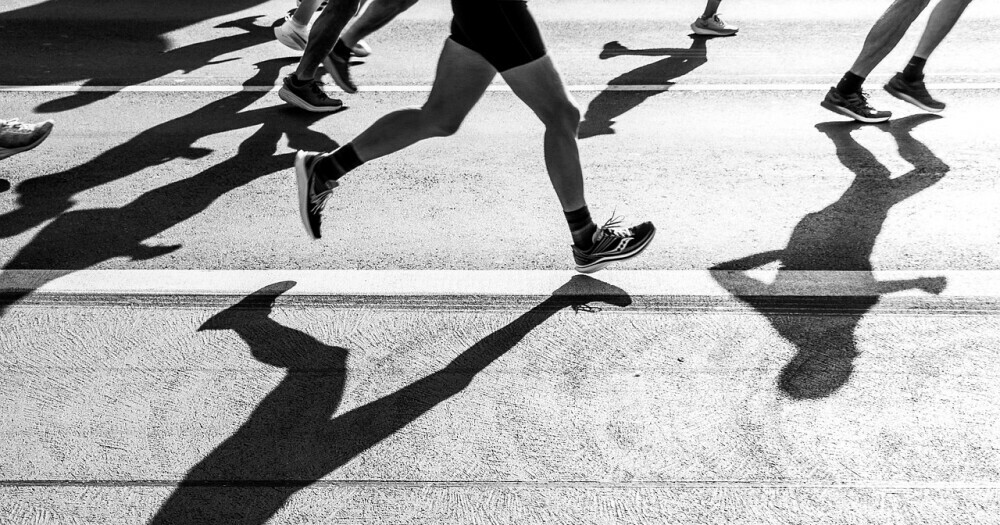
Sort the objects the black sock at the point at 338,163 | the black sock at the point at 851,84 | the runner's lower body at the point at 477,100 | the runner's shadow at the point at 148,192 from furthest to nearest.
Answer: the black sock at the point at 851,84, the runner's shadow at the point at 148,192, the black sock at the point at 338,163, the runner's lower body at the point at 477,100

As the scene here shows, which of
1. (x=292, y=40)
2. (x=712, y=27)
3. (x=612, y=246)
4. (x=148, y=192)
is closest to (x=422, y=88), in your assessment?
(x=292, y=40)

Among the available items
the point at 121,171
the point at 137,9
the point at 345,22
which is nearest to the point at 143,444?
the point at 121,171

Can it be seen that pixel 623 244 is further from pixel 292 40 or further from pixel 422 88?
pixel 292 40

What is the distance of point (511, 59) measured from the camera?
11.1 feet

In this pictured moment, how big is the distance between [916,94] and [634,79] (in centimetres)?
178

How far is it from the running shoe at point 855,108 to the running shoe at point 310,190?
3124 millimetres

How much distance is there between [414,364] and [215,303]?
3.04ft

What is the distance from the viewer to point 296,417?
2977 millimetres

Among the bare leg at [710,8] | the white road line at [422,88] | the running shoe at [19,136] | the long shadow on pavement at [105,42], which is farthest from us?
the bare leg at [710,8]

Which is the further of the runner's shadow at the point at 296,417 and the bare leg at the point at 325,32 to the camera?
the bare leg at the point at 325,32

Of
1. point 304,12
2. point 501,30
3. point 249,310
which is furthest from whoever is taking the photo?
point 304,12

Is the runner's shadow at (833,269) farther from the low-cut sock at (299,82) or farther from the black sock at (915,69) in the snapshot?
the low-cut sock at (299,82)

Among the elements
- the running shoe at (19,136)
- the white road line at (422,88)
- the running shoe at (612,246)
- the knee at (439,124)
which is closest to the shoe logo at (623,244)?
the running shoe at (612,246)

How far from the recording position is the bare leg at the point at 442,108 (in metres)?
3.58
